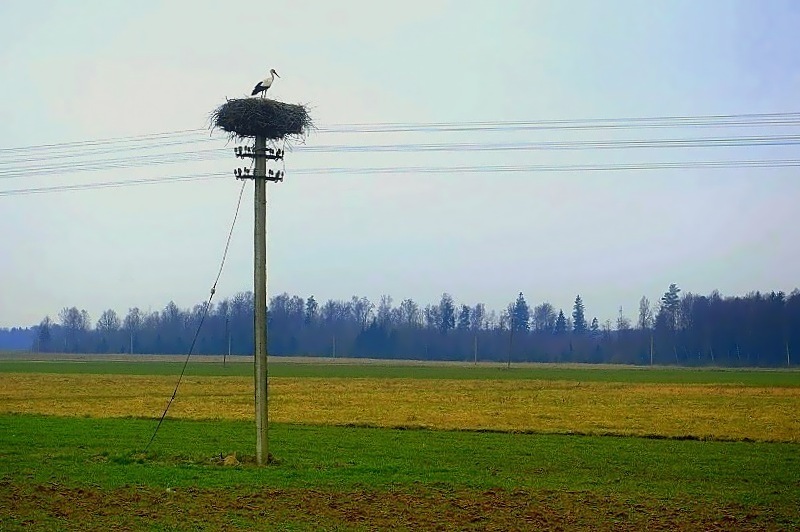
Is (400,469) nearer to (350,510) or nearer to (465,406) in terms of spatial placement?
(350,510)

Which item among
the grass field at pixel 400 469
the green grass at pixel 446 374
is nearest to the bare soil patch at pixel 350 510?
the grass field at pixel 400 469

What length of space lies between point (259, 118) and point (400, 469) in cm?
917

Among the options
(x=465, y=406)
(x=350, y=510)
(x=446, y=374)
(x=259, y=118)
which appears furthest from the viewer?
(x=446, y=374)

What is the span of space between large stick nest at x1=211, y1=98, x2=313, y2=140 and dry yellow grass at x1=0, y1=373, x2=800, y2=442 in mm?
17055

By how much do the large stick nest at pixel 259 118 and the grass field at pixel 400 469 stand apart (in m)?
8.05

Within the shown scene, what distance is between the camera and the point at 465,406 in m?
47.8

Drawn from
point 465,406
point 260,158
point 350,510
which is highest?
point 260,158

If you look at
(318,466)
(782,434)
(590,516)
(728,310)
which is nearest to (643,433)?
(782,434)

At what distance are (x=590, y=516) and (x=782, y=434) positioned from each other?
845 inches

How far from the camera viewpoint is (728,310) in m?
188

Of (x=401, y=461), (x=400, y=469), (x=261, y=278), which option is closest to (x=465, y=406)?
(x=401, y=461)

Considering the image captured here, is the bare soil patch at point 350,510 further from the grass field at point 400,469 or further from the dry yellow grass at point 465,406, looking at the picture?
the dry yellow grass at point 465,406

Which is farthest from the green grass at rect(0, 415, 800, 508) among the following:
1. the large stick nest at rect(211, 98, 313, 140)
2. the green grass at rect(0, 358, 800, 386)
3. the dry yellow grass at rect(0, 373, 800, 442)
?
the green grass at rect(0, 358, 800, 386)

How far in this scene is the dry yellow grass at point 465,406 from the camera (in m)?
36.3
